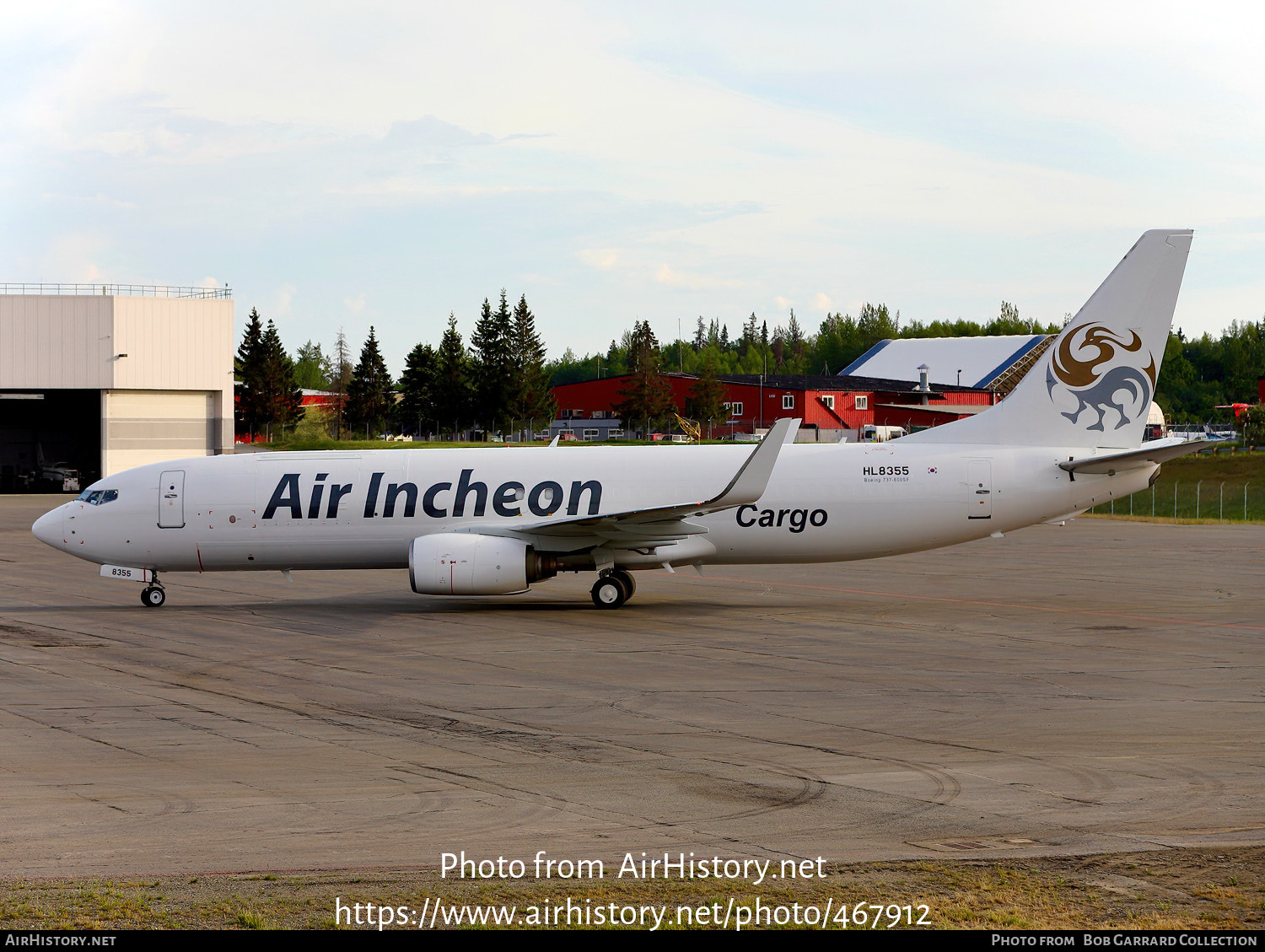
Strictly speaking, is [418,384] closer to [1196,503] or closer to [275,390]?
[275,390]

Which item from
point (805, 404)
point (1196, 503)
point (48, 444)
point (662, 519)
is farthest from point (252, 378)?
point (662, 519)

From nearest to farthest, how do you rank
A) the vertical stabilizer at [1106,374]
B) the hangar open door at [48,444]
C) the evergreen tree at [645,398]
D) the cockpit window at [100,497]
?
the vertical stabilizer at [1106,374], the cockpit window at [100,497], the hangar open door at [48,444], the evergreen tree at [645,398]

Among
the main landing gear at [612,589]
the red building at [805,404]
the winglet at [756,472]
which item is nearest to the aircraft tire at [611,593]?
the main landing gear at [612,589]

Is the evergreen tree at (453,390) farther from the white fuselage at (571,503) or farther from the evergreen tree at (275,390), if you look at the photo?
the white fuselage at (571,503)

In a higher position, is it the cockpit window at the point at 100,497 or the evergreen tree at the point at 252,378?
the evergreen tree at the point at 252,378

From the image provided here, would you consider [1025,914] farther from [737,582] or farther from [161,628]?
[737,582]

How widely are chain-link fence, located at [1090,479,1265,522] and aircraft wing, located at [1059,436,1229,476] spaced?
3549 cm

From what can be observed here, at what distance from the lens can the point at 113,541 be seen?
2802 cm

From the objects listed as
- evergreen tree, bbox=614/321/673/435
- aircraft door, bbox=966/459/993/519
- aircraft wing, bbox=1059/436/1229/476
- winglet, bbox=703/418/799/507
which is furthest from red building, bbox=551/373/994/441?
winglet, bbox=703/418/799/507

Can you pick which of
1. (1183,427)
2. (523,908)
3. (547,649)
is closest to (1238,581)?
(547,649)

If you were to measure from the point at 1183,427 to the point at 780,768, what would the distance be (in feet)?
491

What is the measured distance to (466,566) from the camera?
25562 millimetres

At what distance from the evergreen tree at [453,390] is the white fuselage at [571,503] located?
3277 inches

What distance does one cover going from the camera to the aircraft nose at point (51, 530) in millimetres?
28297
